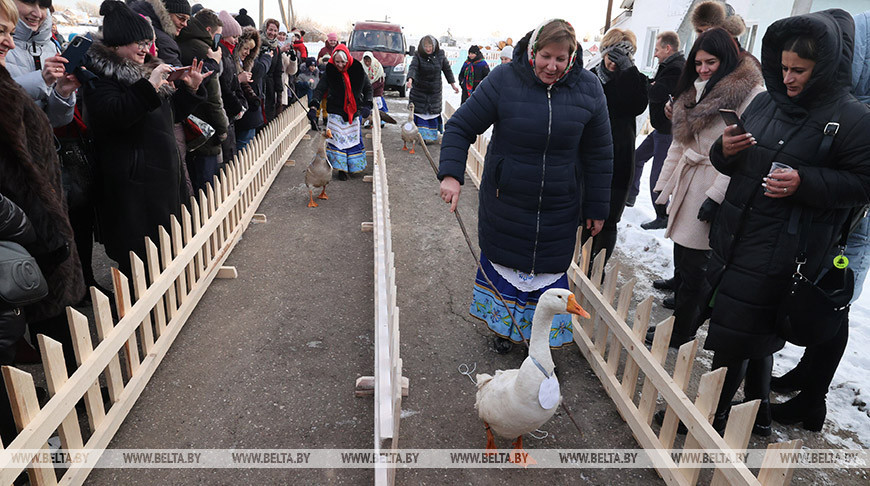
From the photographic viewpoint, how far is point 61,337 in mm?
2574

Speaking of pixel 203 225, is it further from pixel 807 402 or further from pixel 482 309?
pixel 807 402

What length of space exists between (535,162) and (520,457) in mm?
1548

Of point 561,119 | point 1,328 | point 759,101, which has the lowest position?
point 1,328

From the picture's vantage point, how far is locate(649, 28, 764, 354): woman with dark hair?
297 cm

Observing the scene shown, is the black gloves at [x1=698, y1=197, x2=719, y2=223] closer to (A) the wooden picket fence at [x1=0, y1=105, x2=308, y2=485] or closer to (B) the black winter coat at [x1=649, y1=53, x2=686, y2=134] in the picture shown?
(B) the black winter coat at [x1=649, y1=53, x2=686, y2=134]

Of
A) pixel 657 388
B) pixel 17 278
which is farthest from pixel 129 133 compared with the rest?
pixel 657 388

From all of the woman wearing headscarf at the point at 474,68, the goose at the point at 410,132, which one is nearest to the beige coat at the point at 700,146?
the goose at the point at 410,132

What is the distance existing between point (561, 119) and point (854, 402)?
2.32 m

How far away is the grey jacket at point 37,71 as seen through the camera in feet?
8.89

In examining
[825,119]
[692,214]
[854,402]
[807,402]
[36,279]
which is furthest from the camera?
[692,214]

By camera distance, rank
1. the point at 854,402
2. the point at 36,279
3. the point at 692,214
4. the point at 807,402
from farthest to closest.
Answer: the point at 692,214 < the point at 854,402 < the point at 807,402 < the point at 36,279

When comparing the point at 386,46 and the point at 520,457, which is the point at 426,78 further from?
the point at 520,457

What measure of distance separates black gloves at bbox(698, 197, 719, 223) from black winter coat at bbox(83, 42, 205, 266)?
10.5 feet

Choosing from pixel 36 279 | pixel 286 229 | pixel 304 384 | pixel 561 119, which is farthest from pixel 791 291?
pixel 286 229
